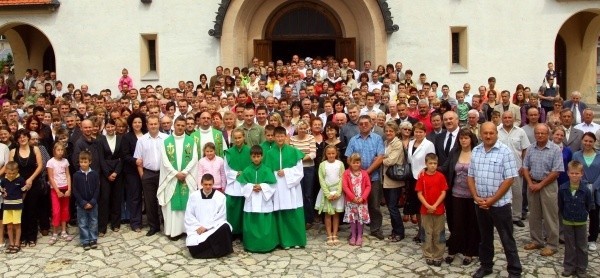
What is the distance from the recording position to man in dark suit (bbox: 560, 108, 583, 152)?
8.73m

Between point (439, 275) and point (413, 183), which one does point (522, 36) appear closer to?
point (413, 183)

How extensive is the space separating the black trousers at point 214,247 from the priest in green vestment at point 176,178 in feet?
2.80

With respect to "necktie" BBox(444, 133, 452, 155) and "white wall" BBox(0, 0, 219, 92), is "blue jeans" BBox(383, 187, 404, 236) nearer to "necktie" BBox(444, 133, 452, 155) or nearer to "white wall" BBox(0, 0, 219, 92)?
"necktie" BBox(444, 133, 452, 155)

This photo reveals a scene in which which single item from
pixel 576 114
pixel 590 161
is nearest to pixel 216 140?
pixel 590 161

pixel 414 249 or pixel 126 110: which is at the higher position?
pixel 126 110

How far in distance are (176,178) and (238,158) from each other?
3.24ft

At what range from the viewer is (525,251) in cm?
777

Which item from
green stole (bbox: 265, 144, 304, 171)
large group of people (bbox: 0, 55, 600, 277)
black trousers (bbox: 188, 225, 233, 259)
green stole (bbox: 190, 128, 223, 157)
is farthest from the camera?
green stole (bbox: 190, 128, 223, 157)

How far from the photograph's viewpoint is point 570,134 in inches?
348

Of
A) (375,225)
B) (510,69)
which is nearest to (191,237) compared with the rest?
(375,225)

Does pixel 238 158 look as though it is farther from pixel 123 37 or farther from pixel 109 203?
pixel 123 37

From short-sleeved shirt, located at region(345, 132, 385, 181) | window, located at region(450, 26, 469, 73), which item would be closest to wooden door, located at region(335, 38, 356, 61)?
window, located at region(450, 26, 469, 73)

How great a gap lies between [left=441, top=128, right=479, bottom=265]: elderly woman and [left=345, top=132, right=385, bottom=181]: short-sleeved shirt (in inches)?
42.0

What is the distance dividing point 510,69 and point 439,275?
9746 millimetres
